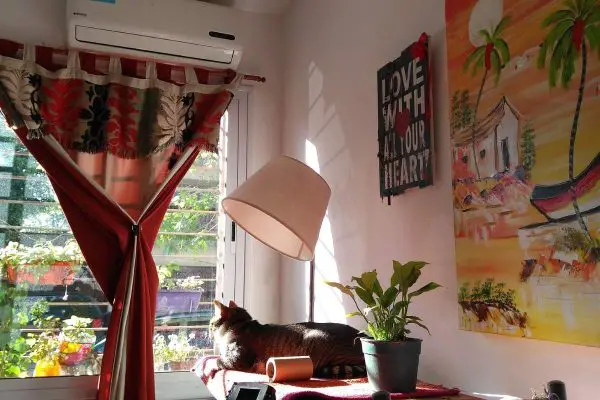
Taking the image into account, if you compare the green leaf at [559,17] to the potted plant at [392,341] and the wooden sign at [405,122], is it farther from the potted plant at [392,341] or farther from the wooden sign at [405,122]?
the potted plant at [392,341]

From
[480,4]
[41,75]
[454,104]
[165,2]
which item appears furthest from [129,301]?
[480,4]

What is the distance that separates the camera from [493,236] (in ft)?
3.99

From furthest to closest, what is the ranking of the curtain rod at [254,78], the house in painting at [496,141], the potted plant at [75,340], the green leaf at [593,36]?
the curtain rod at [254,78] → the potted plant at [75,340] → the house in painting at [496,141] → the green leaf at [593,36]

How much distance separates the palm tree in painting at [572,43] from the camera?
1.00 meters

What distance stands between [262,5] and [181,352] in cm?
178

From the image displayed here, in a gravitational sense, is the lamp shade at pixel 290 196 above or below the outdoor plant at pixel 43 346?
above

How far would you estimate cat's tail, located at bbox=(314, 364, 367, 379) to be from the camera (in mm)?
1541

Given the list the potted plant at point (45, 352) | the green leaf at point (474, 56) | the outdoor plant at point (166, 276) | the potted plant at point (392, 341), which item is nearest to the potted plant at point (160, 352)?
the outdoor plant at point (166, 276)

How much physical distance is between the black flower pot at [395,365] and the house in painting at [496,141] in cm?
45

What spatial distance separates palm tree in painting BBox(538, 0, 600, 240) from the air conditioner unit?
1717 mm

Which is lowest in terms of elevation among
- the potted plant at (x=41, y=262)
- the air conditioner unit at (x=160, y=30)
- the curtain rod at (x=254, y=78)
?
the potted plant at (x=41, y=262)

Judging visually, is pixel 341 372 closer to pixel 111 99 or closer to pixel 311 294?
pixel 311 294

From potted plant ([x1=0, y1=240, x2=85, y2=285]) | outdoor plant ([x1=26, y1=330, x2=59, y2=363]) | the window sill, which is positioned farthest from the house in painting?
outdoor plant ([x1=26, y1=330, x2=59, y2=363])

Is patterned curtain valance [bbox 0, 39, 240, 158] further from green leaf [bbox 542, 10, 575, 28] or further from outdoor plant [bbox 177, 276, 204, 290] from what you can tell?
green leaf [bbox 542, 10, 575, 28]
